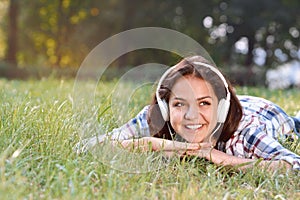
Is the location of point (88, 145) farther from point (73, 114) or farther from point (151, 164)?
point (73, 114)

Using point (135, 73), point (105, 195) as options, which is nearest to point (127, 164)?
point (105, 195)

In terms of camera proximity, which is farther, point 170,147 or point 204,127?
point 204,127

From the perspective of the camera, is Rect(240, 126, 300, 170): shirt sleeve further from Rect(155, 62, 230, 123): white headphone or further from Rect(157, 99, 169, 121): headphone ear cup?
Rect(157, 99, 169, 121): headphone ear cup

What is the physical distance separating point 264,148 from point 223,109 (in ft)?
1.09

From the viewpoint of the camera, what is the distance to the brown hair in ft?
10.2

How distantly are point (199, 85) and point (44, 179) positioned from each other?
1.18m

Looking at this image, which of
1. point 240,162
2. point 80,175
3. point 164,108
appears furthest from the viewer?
point 164,108

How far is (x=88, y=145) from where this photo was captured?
110 inches

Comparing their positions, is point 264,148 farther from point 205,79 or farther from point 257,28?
point 257,28

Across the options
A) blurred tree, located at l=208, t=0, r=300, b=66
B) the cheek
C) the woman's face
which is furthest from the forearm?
blurred tree, located at l=208, t=0, r=300, b=66

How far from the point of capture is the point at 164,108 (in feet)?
10.4

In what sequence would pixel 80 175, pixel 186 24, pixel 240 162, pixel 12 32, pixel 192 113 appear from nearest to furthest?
pixel 80 175 < pixel 240 162 < pixel 192 113 < pixel 12 32 < pixel 186 24

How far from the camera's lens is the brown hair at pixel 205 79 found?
10.2ft

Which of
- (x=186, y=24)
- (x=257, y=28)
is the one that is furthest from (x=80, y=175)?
(x=186, y=24)
